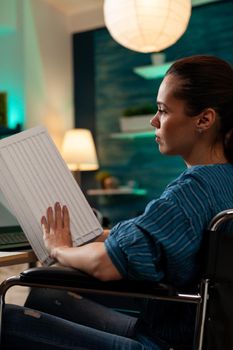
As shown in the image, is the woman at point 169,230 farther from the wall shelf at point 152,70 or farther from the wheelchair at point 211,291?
the wall shelf at point 152,70

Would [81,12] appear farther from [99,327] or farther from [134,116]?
[99,327]

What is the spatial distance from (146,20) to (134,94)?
6.02 feet

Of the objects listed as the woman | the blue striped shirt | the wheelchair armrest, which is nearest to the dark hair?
the woman

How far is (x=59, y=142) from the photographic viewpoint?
4121 mm

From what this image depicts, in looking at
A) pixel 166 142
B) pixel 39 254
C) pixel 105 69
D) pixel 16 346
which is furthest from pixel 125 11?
pixel 105 69

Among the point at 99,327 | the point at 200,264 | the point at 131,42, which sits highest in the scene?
the point at 131,42

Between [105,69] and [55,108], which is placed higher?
[105,69]

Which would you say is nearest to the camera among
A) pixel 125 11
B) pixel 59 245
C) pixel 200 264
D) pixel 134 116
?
pixel 200 264

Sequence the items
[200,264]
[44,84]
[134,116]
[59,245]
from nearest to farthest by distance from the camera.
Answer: [200,264] → [59,245] → [134,116] → [44,84]

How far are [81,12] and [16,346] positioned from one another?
3792 millimetres

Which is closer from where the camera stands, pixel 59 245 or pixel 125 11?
pixel 59 245

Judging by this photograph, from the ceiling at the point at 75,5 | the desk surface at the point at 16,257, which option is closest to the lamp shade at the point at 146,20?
the desk surface at the point at 16,257

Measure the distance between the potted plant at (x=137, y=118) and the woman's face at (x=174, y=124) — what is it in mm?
2642

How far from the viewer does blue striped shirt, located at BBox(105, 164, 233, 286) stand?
802 millimetres
